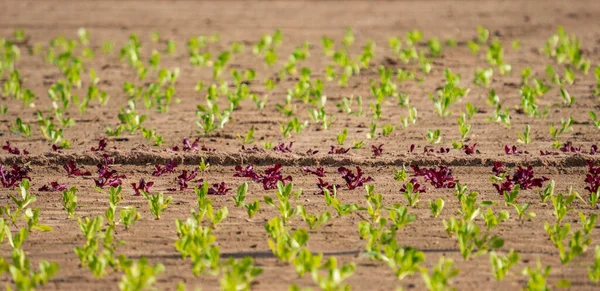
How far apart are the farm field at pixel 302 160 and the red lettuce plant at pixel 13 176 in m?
0.02

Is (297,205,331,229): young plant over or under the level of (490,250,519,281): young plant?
over

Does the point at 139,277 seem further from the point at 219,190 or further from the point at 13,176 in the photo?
the point at 13,176

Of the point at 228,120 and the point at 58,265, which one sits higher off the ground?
the point at 228,120

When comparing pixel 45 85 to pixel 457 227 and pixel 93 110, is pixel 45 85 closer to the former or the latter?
pixel 93 110

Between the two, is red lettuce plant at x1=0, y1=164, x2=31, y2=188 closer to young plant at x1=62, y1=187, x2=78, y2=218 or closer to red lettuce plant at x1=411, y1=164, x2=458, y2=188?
young plant at x1=62, y1=187, x2=78, y2=218

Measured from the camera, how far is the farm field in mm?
4766

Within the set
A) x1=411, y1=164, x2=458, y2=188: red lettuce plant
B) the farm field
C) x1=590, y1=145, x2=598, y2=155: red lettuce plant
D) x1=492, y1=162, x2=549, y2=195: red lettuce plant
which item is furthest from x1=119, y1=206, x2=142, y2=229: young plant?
x1=590, y1=145, x2=598, y2=155: red lettuce plant

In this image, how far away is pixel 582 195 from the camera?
5941mm

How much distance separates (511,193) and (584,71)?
4540 millimetres

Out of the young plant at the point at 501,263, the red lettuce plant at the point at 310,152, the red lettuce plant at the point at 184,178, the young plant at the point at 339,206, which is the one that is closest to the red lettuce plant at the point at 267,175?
the red lettuce plant at the point at 184,178

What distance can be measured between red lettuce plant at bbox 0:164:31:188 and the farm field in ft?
0.05

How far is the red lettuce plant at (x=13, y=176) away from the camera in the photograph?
6.18m

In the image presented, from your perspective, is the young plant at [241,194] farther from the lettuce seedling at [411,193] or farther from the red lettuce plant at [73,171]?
the red lettuce plant at [73,171]

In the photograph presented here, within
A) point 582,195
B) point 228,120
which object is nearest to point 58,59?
point 228,120
